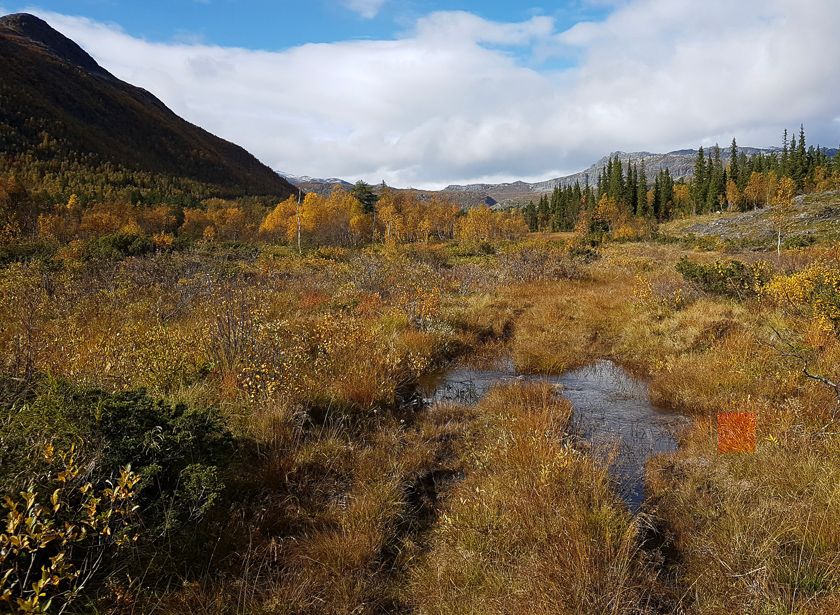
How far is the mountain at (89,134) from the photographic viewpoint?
67750 mm

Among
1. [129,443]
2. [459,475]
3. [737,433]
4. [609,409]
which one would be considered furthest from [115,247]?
[737,433]

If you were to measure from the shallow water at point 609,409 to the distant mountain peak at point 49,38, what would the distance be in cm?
16739

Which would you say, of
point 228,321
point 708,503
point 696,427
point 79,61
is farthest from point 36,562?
point 79,61

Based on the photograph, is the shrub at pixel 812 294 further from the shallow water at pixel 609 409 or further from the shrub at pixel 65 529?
the shrub at pixel 65 529

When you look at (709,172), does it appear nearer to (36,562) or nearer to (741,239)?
(741,239)

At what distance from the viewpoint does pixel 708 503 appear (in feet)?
13.3

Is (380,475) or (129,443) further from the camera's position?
(380,475)

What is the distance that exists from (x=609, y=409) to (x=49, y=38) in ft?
625

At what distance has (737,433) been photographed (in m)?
4.99

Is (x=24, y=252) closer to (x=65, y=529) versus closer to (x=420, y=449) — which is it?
(x=420, y=449)

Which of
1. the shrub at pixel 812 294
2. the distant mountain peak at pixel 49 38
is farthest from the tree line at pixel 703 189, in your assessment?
the distant mountain peak at pixel 49 38

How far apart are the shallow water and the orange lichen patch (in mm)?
632

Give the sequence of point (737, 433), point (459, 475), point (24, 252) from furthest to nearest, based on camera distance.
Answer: point (24, 252)
point (737, 433)
point (459, 475)

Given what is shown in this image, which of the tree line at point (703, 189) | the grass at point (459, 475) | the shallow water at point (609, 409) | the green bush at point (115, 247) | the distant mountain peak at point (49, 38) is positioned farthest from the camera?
the distant mountain peak at point (49, 38)
